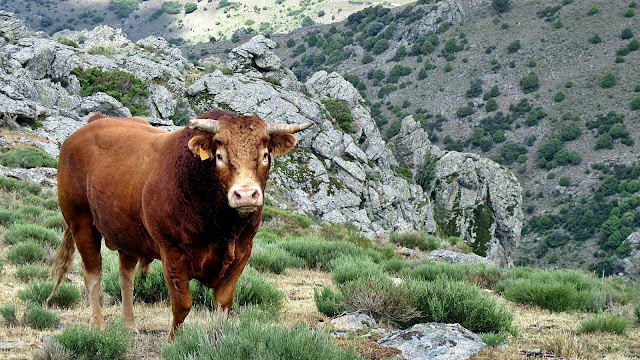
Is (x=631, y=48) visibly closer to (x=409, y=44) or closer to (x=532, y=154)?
(x=532, y=154)

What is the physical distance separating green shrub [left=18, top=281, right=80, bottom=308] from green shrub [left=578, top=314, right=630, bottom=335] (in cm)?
604

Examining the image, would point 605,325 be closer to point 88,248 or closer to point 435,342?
point 435,342

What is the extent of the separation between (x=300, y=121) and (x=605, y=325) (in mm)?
28965

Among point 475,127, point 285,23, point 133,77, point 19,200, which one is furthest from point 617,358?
point 285,23

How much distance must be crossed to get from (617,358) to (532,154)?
8006 centimetres

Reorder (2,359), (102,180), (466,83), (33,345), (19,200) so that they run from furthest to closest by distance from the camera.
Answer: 1. (466,83)
2. (19,200)
3. (102,180)
4. (33,345)
5. (2,359)

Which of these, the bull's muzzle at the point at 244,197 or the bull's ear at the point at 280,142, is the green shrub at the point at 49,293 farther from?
the bull's muzzle at the point at 244,197

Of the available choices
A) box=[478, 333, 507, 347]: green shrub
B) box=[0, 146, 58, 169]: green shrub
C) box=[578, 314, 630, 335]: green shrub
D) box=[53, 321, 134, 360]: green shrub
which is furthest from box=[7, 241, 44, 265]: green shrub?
box=[0, 146, 58, 169]: green shrub

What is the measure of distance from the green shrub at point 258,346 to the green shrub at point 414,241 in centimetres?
1491

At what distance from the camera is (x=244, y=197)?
348 centimetres

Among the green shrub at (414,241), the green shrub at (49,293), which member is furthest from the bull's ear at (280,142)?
the green shrub at (414,241)

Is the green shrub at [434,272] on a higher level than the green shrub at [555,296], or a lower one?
lower

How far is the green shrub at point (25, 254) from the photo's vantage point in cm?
844

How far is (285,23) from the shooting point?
169250 millimetres
